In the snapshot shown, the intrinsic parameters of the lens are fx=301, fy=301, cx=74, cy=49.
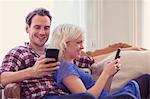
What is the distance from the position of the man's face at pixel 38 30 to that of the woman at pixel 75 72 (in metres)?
0.21

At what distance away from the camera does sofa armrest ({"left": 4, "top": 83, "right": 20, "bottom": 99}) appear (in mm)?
1796

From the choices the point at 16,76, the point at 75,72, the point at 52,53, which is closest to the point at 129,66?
the point at 75,72

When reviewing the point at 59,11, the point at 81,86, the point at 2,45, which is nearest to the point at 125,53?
the point at 81,86

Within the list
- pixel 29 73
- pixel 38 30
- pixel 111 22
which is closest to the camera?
pixel 29 73

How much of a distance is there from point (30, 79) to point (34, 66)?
110mm

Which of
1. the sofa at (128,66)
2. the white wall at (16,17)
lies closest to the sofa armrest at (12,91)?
the sofa at (128,66)

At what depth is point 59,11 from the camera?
10.3ft

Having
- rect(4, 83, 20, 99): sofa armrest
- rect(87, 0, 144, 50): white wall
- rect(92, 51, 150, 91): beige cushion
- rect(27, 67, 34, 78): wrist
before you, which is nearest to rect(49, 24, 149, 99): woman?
rect(27, 67, 34, 78): wrist

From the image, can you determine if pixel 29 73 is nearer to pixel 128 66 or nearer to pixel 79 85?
pixel 79 85

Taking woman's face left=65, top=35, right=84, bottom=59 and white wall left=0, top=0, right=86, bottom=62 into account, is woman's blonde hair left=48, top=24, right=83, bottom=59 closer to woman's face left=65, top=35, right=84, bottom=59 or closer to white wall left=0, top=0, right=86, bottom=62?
woman's face left=65, top=35, right=84, bottom=59

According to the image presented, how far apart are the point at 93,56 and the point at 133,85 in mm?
698

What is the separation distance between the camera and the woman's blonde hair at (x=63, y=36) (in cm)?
184

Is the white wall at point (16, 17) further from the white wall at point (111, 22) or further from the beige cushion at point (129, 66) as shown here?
the beige cushion at point (129, 66)

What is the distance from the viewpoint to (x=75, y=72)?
1.78m
